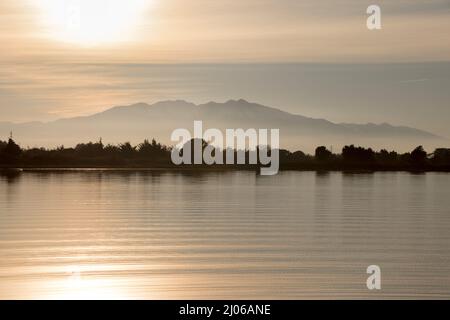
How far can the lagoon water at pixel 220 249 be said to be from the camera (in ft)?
87.5

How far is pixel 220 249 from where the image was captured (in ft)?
115

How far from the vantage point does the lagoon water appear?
87.5 ft

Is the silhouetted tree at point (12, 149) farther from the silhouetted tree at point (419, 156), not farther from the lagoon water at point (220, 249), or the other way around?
the lagoon water at point (220, 249)

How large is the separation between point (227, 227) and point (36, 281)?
17.5 m

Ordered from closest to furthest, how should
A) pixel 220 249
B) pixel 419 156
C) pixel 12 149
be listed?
pixel 220 249
pixel 12 149
pixel 419 156

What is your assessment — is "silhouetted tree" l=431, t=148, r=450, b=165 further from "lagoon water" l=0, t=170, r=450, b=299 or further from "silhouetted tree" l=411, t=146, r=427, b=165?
"lagoon water" l=0, t=170, r=450, b=299

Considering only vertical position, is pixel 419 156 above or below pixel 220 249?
above

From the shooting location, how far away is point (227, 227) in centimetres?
4409

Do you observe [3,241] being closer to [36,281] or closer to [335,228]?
[36,281]

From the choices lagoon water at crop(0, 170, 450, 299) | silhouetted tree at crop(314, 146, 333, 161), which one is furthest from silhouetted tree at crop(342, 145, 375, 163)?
lagoon water at crop(0, 170, 450, 299)

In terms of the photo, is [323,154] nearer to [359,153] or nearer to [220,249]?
[359,153]

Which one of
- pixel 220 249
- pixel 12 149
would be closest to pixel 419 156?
pixel 12 149

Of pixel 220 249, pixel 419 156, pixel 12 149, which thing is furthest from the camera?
pixel 419 156
